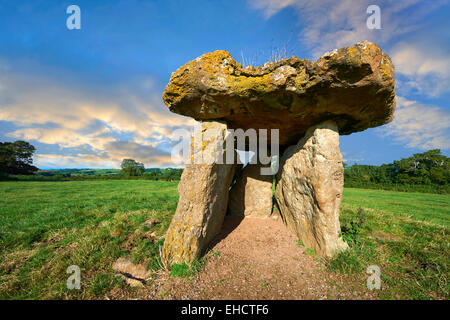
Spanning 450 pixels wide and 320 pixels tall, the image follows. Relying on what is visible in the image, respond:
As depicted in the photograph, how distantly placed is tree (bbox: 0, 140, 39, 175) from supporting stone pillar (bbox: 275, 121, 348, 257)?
153 ft

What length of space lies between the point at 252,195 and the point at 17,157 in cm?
4826

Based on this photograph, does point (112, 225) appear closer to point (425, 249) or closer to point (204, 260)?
point (204, 260)

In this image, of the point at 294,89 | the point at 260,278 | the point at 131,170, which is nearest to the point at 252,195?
the point at 260,278

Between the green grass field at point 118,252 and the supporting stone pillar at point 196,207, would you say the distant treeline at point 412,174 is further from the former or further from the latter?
the supporting stone pillar at point 196,207

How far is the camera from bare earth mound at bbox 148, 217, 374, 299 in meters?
2.80

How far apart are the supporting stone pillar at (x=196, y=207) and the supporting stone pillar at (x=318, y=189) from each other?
208cm

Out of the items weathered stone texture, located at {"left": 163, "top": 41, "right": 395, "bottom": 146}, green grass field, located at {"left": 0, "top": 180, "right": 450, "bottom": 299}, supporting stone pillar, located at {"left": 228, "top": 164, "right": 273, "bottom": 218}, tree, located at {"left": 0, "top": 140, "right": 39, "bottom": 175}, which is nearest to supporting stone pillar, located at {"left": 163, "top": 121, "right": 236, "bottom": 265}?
green grass field, located at {"left": 0, "top": 180, "right": 450, "bottom": 299}

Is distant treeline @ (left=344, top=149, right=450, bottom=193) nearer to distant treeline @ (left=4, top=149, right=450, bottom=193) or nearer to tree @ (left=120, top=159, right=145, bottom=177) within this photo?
distant treeline @ (left=4, top=149, right=450, bottom=193)

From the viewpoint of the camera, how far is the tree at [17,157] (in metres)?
29.6

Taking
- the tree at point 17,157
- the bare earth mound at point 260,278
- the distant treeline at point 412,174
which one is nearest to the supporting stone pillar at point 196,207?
the bare earth mound at point 260,278

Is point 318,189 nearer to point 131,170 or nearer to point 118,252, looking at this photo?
point 118,252

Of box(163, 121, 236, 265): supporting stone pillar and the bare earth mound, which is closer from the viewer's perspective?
the bare earth mound
